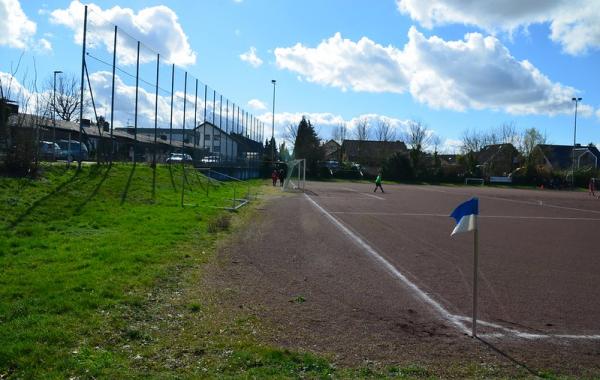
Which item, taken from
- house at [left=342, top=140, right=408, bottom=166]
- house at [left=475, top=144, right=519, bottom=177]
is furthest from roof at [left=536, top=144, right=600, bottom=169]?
house at [left=342, top=140, right=408, bottom=166]

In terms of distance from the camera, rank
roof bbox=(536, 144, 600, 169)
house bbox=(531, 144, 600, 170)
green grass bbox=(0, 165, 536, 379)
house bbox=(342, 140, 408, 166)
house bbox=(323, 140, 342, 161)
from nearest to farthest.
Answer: green grass bbox=(0, 165, 536, 379), house bbox=(342, 140, 408, 166), house bbox=(323, 140, 342, 161), house bbox=(531, 144, 600, 170), roof bbox=(536, 144, 600, 169)

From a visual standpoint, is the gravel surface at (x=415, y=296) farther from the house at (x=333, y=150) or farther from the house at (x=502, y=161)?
the house at (x=333, y=150)

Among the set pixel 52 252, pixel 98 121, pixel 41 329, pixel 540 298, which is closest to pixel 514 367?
pixel 540 298

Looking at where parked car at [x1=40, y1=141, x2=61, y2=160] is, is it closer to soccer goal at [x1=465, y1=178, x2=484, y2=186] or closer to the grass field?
the grass field

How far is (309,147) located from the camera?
78562mm

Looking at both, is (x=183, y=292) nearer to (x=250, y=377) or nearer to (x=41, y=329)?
(x=41, y=329)

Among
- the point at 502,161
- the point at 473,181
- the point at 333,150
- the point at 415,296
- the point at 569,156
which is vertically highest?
the point at 569,156

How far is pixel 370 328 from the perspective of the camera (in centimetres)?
644

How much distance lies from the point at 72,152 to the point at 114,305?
71.5ft

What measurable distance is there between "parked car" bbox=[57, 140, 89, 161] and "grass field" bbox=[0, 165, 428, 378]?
6680mm

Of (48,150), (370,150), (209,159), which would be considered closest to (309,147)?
(370,150)

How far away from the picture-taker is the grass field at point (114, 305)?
4914 millimetres

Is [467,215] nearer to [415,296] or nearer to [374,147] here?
[415,296]

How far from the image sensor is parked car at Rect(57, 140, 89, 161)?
2131 cm
